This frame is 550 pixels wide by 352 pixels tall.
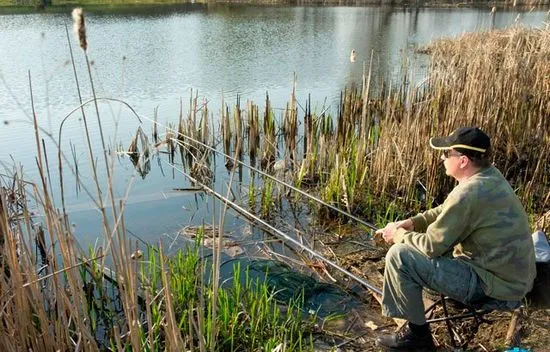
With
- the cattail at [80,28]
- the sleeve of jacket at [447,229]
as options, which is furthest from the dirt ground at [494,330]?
the cattail at [80,28]

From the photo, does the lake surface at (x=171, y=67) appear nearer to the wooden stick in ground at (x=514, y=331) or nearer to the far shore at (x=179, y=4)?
the far shore at (x=179, y=4)

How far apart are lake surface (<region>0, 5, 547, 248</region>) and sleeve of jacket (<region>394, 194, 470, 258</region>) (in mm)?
1567

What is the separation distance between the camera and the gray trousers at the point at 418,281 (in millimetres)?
2735

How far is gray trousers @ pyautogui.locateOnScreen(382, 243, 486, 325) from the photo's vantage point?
2.73 metres

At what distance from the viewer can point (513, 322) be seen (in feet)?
9.61

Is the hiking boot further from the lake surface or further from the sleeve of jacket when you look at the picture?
the lake surface

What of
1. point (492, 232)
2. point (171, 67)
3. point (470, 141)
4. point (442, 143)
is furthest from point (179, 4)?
point (492, 232)

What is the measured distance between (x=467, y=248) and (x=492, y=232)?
190 mm

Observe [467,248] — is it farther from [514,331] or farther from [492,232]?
[514,331]

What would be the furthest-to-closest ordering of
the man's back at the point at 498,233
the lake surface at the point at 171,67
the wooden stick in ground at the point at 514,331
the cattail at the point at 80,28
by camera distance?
the lake surface at the point at 171,67 < the wooden stick in ground at the point at 514,331 < the man's back at the point at 498,233 < the cattail at the point at 80,28

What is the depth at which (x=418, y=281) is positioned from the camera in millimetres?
2803

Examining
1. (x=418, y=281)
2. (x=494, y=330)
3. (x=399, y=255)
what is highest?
(x=399, y=255)

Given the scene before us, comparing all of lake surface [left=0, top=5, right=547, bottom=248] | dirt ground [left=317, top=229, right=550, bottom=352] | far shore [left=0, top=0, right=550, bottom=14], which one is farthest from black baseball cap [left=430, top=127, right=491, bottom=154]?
far shore [left=0, top=0, right=550, bottom=14]

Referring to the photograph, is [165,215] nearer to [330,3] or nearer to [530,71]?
[530,71]
